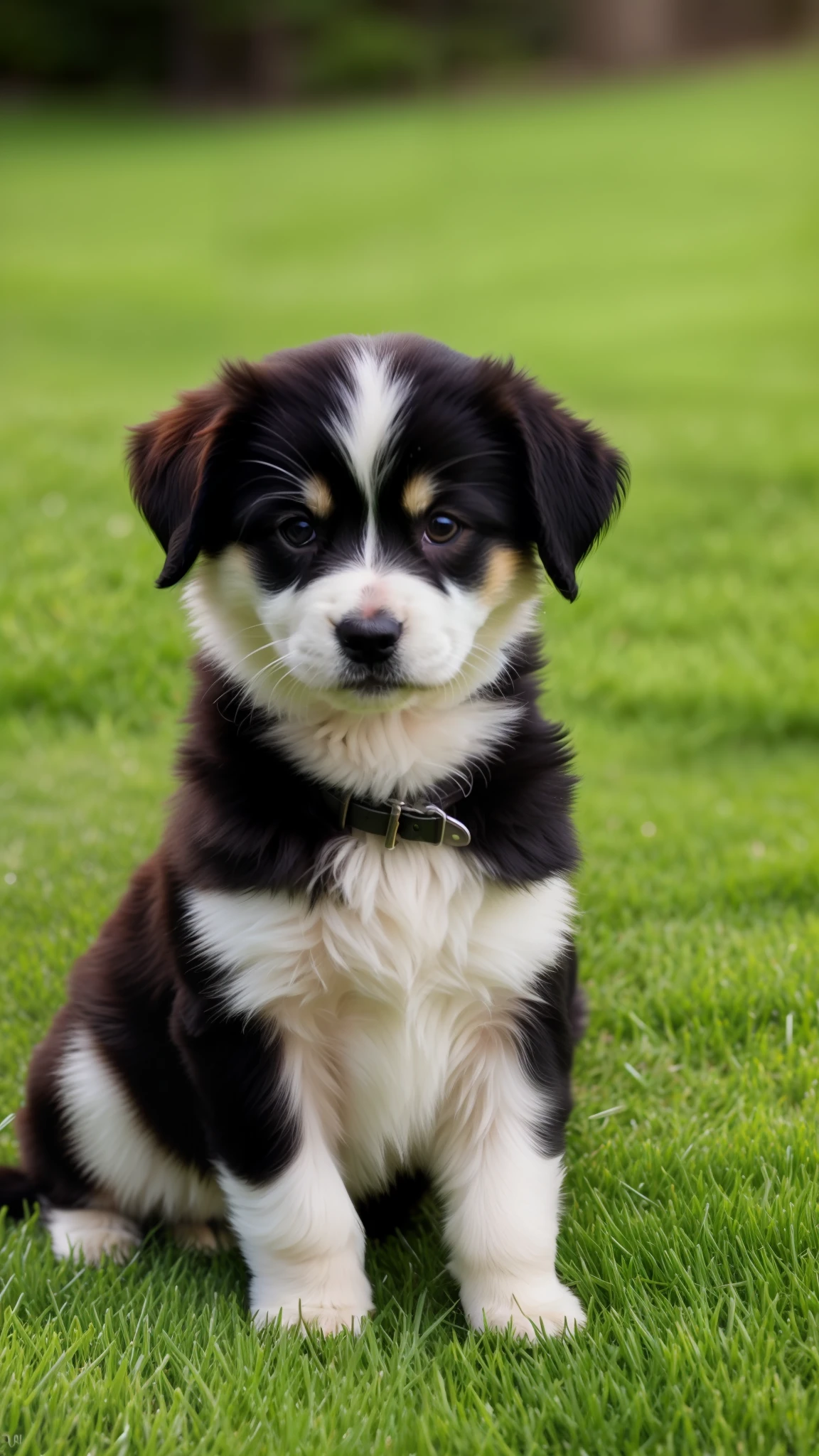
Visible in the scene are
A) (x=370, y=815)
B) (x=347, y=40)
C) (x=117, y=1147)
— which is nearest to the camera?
(x=370, y=815)

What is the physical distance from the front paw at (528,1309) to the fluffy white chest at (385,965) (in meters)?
0.33

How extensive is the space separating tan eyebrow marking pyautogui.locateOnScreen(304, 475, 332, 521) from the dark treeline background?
36.2m

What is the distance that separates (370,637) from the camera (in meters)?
2.38

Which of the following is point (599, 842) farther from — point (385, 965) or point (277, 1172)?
point (277, 1172)

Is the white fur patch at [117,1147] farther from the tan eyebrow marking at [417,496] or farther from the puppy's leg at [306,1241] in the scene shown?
the tan eyebrow marking at [417,496]

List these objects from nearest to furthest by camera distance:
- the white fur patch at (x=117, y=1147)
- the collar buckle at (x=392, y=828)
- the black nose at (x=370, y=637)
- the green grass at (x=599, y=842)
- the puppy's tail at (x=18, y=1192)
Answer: the green grass at (x=599, y=842)
the black nose at (x=370, y=637)
the collar buckle at (x=392, y=828)
the white fur patch at (x=117, y=1147)
the puppy's tail at (x=18, y=1192)

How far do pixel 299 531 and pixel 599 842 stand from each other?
8.01 feet

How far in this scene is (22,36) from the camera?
113 ft

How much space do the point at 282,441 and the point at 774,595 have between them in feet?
17.1

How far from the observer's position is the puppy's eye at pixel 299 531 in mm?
2596

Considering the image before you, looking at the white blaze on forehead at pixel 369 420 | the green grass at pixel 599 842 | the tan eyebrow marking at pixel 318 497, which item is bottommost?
the green grass at pixel 599 842

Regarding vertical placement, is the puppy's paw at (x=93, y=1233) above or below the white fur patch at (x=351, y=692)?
below

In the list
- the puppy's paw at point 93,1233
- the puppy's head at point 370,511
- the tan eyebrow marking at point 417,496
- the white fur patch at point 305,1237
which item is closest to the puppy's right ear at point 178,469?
the puppy's head at point 370,511

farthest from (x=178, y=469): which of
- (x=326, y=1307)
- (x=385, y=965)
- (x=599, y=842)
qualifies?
(x=599, y=842)
